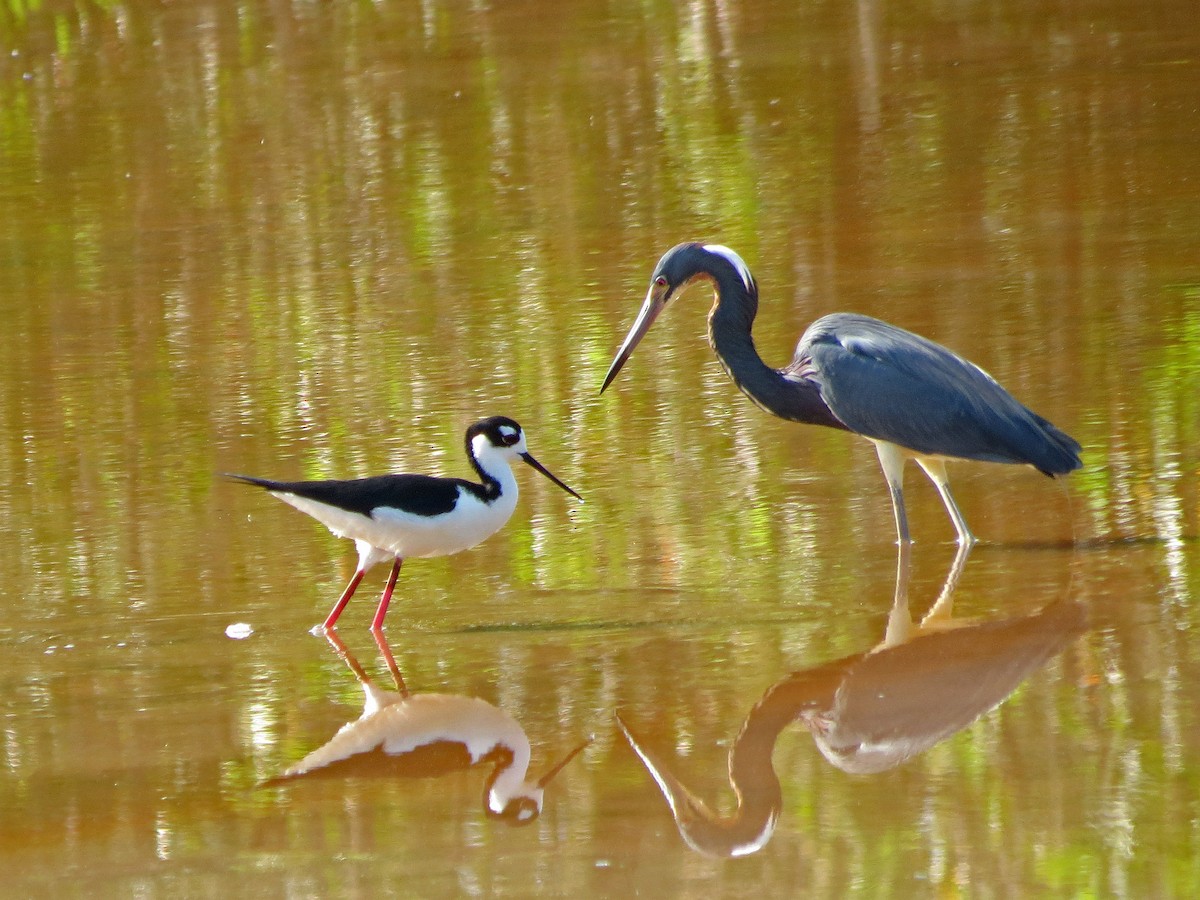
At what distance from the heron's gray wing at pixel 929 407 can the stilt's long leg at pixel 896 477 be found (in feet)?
0.27

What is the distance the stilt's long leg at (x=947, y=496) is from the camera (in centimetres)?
732

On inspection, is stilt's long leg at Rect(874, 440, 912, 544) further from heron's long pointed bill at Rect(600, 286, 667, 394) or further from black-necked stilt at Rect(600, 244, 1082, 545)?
heron's long pointed bill at Rect(600, 286, 667, 394)

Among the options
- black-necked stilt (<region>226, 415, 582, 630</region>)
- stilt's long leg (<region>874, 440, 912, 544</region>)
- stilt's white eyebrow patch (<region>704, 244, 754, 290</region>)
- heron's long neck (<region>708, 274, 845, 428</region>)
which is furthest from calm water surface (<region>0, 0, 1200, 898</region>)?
stilt's white eyebrow patch (<region>704, 244, 754, 290</region>)

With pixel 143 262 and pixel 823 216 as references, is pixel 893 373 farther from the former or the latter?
pixel 143 262

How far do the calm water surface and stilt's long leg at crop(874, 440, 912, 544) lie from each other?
0.12 meters

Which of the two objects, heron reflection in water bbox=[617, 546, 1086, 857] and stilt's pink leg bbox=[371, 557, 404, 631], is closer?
heron reflection in water bbox=[617, 546, 1086, 857]

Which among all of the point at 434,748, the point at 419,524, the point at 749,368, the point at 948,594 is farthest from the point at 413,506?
the point at 948,594

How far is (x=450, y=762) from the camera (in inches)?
225

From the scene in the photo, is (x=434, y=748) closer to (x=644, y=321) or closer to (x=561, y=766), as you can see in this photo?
(x=561, y=766)

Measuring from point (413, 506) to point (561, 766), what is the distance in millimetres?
1380

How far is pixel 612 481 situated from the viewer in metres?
8.21

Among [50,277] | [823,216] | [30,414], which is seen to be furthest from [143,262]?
[823,216]

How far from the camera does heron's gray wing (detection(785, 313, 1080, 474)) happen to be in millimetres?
7312

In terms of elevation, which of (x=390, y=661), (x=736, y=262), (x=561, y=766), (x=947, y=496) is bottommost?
(x=561, y=766)
